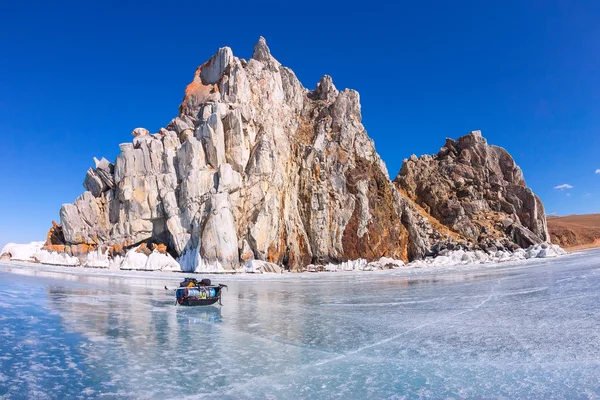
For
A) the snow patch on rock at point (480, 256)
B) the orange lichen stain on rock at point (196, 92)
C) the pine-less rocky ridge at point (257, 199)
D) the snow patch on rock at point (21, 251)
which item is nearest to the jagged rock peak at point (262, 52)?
the pine-less rocky ridge at point (257, 199)

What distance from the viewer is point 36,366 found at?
8305 millimetres

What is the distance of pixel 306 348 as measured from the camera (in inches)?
402

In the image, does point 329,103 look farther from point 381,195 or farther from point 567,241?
point 567,241

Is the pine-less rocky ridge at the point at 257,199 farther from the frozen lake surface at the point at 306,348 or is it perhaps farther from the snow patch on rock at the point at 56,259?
the frozen lake surface at the point at 306,348

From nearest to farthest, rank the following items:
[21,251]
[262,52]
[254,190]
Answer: [254,190] < [21,251] < [262,52]

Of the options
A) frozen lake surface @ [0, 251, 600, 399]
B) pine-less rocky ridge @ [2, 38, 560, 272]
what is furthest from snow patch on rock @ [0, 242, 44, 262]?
frozen lake surface @ [0, 251, 600, 399]

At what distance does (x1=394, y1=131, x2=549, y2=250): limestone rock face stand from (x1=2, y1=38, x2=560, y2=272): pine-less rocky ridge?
52 cm

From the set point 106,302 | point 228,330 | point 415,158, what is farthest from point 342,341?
point 415,158

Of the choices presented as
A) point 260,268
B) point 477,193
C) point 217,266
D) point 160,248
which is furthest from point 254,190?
point 477,193

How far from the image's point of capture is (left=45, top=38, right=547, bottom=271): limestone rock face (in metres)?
40.5

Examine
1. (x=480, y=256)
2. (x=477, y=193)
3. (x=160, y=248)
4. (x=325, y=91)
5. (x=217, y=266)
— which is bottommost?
(x=480, y=256)

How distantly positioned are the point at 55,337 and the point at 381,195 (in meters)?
47.0

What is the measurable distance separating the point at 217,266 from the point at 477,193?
52257 millimetres

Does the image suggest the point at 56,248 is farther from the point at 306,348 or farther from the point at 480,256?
the point at 480,256
